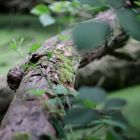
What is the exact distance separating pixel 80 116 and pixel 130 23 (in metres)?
0.16

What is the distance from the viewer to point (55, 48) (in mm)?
1519

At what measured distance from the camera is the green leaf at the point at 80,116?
611mm

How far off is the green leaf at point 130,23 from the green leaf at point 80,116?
136 millimetres

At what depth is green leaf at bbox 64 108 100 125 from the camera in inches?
24.1

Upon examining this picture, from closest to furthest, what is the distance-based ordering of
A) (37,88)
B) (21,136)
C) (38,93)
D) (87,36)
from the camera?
(87,36)
(21,136)
(38,93)
(37,88)

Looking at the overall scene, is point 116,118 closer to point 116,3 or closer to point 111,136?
point 111,136

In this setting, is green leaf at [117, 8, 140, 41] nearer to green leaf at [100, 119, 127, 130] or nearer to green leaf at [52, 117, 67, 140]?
green leaf at [100, 119, 127, 130]

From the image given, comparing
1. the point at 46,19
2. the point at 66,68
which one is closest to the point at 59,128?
the point at 66,68

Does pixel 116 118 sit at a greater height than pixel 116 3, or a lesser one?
lesser

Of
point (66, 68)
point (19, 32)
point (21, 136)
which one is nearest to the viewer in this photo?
point (21, 136)

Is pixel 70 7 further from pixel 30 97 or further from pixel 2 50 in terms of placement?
pixel 30 97

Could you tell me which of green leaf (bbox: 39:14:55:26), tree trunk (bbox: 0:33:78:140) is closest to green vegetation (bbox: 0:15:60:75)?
green leaf (bbox: 39:14:55:26)

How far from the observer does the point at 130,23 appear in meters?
0.64

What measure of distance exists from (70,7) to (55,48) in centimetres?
81
